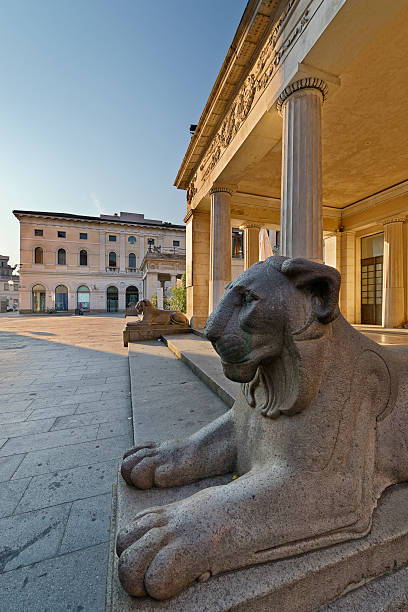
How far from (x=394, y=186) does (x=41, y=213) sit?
143 ft

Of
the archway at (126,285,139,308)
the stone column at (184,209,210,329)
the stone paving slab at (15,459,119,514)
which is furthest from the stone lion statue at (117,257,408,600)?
the archway at (126,285,139,308)

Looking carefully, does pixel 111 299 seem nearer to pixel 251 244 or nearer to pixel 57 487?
pixel 251 244

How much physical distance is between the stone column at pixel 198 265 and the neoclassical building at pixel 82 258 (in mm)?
26454

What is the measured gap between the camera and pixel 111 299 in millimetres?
41906

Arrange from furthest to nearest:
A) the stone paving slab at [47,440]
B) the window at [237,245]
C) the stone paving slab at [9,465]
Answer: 1. the window at [237,245]
2. the stone paving slab at [47,440]
3. the stone paving slab at [9,465]

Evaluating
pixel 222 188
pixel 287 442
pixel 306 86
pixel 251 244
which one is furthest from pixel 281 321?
pixel 251 244

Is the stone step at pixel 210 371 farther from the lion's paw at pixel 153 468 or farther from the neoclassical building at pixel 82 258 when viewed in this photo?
the neoclassical building at pixel 82 258

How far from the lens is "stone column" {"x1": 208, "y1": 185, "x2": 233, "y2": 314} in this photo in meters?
8.23

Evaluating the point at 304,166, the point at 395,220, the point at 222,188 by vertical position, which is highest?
the point at 222,188

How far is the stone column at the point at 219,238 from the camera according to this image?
823 centimetres

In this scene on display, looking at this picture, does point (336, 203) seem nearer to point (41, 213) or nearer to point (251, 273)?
point (251, 273)

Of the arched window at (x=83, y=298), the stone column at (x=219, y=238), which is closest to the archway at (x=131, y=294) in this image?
the arched window at (x=83, y=298)

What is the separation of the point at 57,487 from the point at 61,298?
4228cm

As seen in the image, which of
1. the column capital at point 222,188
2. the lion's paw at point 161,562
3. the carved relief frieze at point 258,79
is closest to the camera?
the lion's paw at point 161,562
